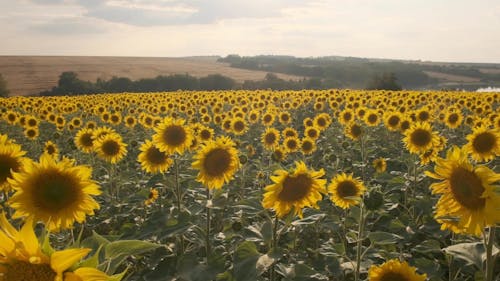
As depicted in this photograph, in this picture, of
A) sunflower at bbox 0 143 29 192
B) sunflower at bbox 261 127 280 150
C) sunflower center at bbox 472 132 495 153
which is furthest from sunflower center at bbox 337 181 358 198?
sunflower at bbox 261 127 280 150

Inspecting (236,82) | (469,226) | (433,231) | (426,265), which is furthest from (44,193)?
(236,82)

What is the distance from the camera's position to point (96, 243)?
1.86 metres

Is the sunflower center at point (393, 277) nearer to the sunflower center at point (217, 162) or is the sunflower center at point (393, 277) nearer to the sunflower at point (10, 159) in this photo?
the sunflower center at point (217, 162)

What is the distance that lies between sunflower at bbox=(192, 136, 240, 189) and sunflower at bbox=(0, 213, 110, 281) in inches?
111

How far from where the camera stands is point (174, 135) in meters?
5.00

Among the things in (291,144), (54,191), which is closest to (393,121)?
(291,144)

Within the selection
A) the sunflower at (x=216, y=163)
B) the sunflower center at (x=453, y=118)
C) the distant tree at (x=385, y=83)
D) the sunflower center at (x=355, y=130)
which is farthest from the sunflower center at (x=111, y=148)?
the distant tree at (x=385, y=83)

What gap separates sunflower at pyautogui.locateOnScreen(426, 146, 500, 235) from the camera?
2.27 m

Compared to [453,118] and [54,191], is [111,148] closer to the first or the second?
[54,191]

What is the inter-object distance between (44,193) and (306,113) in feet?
54.7

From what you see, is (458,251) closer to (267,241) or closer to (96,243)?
(267,241)

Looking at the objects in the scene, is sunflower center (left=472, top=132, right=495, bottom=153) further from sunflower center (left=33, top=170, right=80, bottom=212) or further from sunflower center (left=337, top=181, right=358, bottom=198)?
sunflower center (left=33, top=170, right=80, bottom=212)

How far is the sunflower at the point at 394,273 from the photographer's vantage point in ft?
8.54

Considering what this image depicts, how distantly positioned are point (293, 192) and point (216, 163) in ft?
3.89
